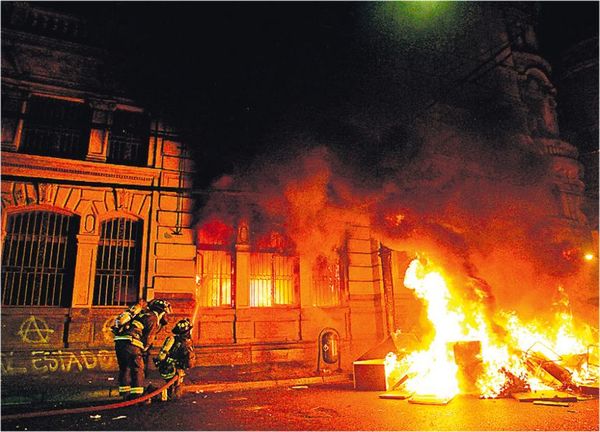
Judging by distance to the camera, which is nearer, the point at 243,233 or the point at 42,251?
the point at 42,251

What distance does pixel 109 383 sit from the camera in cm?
886

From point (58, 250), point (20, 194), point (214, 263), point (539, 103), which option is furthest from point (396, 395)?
point (539, 103)

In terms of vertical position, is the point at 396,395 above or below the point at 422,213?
below

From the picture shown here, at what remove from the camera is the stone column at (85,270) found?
10047mm

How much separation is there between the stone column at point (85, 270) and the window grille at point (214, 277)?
9.27ft

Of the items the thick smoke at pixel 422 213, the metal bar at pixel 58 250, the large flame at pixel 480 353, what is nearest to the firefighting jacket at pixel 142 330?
the metal bar at pixel 58 250

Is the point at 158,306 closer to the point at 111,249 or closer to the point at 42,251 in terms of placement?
the point at 111,249

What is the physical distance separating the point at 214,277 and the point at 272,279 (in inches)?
74.0

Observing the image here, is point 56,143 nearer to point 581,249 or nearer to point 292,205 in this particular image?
point 292,205

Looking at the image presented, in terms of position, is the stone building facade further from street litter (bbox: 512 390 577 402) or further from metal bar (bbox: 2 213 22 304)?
street litter (bbox: 512 390 577 402)

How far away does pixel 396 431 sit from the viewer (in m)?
5.42

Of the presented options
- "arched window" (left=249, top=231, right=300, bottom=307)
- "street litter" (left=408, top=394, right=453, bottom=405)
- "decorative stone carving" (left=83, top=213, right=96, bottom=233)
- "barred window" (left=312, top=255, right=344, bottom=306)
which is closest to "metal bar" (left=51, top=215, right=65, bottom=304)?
"decorative stone carving" (left=83, top=213, right=96, bottom=233)

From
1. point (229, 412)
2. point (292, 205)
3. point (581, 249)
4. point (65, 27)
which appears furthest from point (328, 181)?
point (581, 249)

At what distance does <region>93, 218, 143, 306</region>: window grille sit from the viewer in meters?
10.4
